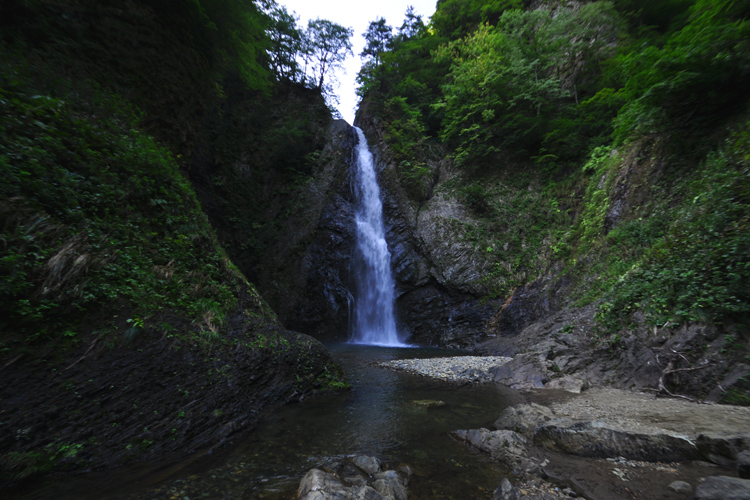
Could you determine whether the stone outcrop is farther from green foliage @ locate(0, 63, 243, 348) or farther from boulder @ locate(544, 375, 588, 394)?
boulder @ locate(544, 375, 588, 394)

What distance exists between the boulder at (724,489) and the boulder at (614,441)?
3.08 feet

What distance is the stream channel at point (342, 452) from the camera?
2592 mm

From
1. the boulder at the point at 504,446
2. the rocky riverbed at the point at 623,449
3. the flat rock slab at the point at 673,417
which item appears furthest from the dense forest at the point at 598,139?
the boulder at the point at 504,446

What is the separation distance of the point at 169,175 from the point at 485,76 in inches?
601

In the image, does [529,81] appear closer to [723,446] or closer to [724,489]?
[723,446]

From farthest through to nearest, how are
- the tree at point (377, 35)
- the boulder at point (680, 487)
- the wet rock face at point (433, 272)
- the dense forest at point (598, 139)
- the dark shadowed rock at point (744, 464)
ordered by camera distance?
Answer: 1. the tree at point (377, 35)
2. the wet rock face at point (433, 272)
3. the dense forest at point (598, 139)
4. the boulder at point (680, 487)
5. the dark shadowed rock at point (744, 464)

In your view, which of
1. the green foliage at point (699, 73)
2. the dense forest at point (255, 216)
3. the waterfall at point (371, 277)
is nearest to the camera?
the dense forest at point (255, 216)

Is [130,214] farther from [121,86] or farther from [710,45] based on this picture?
[710,45]

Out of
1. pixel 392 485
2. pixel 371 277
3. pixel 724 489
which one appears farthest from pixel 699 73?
pixel 371 277

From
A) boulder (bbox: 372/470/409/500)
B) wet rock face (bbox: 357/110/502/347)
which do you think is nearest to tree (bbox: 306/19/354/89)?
wet rock face (bbox: 357/110/502/347)

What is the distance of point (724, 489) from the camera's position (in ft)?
6.02

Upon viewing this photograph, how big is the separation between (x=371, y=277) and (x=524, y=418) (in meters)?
11.7

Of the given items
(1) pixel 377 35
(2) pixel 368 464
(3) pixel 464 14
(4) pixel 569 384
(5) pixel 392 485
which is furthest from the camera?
(1) pixel 377 35

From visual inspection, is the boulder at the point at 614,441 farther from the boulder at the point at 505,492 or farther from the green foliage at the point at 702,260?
the green foliage at the point at 702,260
